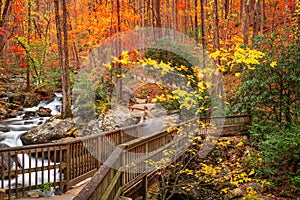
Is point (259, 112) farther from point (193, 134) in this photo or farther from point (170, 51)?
point (170, 51)

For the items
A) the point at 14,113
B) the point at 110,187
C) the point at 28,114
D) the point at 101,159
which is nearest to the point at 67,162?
the point at 101,159

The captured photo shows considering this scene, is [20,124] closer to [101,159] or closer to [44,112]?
[44,112]

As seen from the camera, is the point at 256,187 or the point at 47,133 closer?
the point at 256,187

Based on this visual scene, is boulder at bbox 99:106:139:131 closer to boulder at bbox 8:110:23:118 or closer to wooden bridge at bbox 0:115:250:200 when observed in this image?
wooden bridge at bbox 0:115:250:200

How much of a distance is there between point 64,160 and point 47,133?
586 cm

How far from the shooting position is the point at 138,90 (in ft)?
61.4

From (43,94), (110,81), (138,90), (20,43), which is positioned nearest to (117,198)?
(110,81)

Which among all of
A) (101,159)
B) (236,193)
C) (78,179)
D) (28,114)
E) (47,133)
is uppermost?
(28,114)

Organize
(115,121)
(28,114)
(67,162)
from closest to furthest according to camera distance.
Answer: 1. (67,162)
2. (115,121)
3. (28,114)

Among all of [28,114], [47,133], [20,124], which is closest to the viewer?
[47,133]

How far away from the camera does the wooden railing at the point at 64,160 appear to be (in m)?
4.98

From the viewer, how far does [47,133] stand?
35.8 feet

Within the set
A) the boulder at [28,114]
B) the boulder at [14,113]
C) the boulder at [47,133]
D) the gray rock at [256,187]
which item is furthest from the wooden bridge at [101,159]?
the boulder at [14,113]

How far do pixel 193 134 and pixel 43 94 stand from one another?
14875mm
